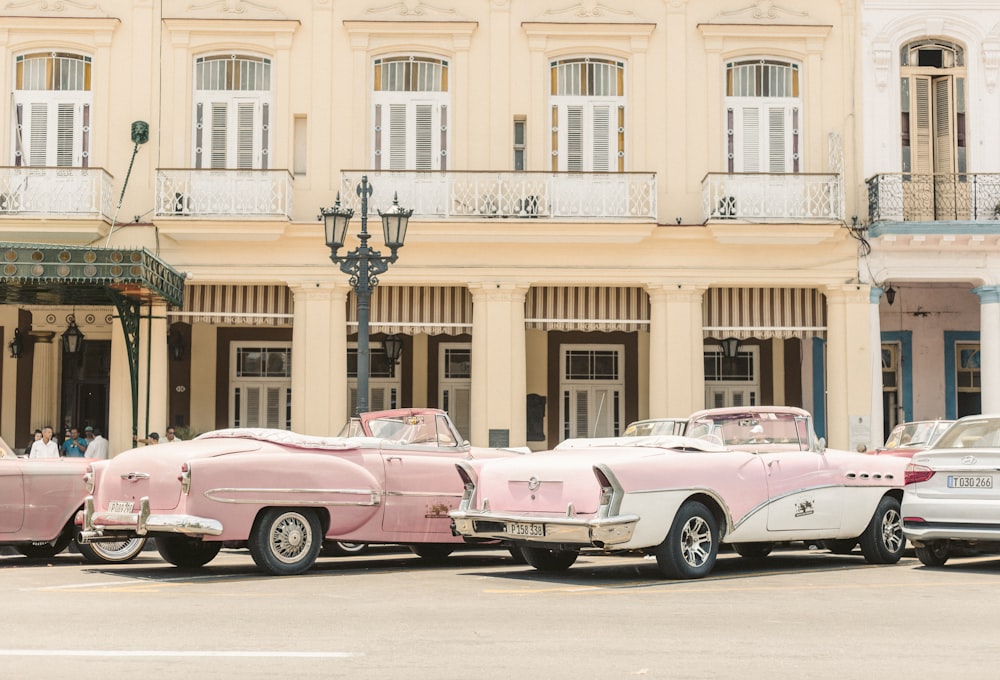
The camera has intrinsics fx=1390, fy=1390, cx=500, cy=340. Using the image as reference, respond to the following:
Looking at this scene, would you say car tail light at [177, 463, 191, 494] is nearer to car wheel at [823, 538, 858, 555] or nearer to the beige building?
car wheel at [823, 538, 858, 555]

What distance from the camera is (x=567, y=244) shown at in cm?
2266

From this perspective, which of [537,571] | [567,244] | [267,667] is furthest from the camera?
[567,244]

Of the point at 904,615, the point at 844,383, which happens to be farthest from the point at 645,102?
the point at 904,615

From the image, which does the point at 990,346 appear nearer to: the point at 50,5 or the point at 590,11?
the point at 590,11

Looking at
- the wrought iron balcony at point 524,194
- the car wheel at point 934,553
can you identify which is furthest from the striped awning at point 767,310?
the car wheel at point 934,553

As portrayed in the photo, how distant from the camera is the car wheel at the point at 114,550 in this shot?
1345 cm

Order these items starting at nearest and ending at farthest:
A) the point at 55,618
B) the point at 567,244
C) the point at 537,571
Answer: the point at 55,618
the point at 537,571
the point at 567,244

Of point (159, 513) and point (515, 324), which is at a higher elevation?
point (515, 324)

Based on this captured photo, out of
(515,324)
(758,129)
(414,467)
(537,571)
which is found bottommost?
(537,571)

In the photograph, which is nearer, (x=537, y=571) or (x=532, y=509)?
(x=532, y=509)

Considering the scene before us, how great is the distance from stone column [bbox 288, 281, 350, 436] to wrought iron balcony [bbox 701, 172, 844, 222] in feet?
20.7

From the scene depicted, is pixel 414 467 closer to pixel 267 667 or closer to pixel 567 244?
pixel 267 667

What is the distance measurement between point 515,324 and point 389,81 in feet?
15.2

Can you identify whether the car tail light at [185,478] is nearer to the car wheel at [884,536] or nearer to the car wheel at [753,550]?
the car wheel at [753,550]
